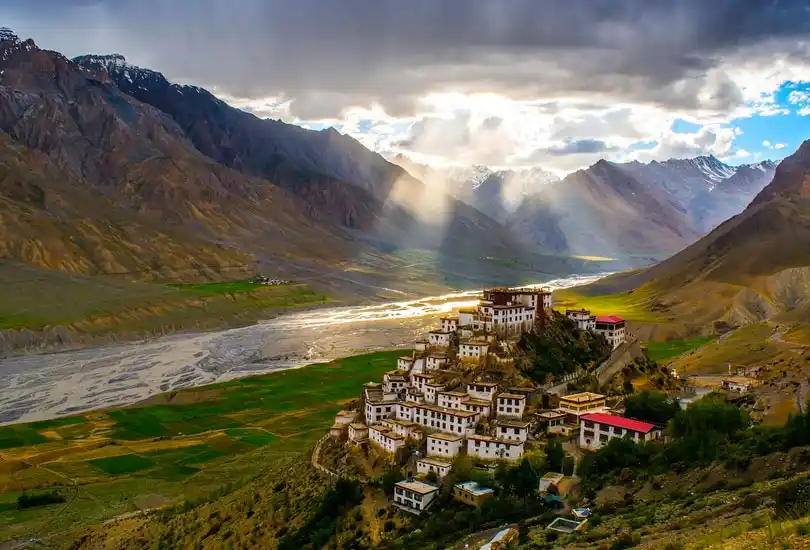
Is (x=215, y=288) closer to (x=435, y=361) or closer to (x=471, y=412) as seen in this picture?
(x=435, y=361)

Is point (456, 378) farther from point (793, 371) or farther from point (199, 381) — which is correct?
point (199, 381)

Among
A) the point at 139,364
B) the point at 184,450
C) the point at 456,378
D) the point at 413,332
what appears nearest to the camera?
the point at 456,378

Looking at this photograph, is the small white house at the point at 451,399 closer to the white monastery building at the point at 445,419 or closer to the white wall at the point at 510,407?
the white monastery building at the point at 445,419

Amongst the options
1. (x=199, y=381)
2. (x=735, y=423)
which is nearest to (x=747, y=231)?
(x=199, y=381)

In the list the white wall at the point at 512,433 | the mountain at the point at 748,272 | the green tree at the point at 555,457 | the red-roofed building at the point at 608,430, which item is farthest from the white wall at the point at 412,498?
the mountain at the point at 748,272

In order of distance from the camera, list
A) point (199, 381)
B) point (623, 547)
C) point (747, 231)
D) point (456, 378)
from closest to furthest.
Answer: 1. point (623, 547)
2. point (456, 378)
3. point (199, 381)
4. point (747, 231)

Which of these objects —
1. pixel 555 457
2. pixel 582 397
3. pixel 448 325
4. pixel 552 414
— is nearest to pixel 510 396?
pixel 552 414
